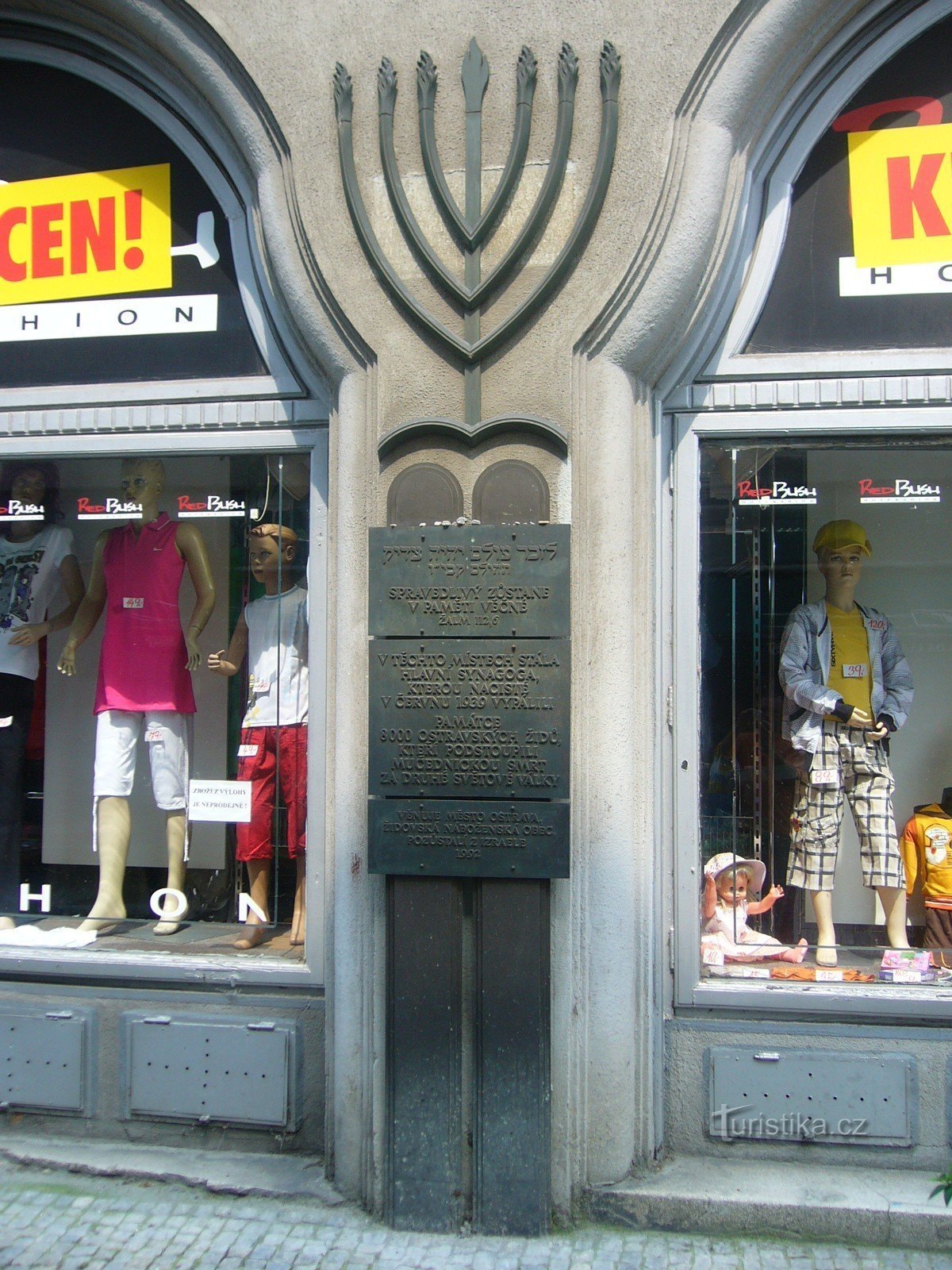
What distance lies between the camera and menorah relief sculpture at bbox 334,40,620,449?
3609 millimetres

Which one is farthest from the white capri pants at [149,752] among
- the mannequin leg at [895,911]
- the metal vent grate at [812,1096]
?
the mannequin leg at [895,911]

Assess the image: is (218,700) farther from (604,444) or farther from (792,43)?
(792,43)

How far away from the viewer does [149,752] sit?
4738mm

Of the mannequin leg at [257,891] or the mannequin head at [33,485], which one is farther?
the mannequin head at [33,485]

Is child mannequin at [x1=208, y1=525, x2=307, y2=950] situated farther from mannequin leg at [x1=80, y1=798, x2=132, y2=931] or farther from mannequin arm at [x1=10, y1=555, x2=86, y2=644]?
mannequin arm at [x1=10, y1=555, x2=86, y2=644]

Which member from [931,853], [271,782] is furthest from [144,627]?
[931,853]

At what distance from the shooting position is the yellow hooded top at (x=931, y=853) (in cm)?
438

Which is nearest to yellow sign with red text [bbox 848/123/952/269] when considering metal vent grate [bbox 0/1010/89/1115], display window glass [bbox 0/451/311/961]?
display window glass [bbox 0/451/311/961]

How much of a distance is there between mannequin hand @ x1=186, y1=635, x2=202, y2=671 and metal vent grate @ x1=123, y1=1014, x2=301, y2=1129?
1.45 metres

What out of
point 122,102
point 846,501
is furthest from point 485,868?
point 122,102

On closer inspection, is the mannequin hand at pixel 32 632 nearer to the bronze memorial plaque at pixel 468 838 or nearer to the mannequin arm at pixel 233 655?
the mannequin arm at pixel 233 655

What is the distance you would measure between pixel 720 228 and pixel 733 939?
2.64 metres

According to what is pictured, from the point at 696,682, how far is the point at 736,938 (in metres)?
1.03

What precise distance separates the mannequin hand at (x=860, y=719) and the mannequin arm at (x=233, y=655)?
253cm
